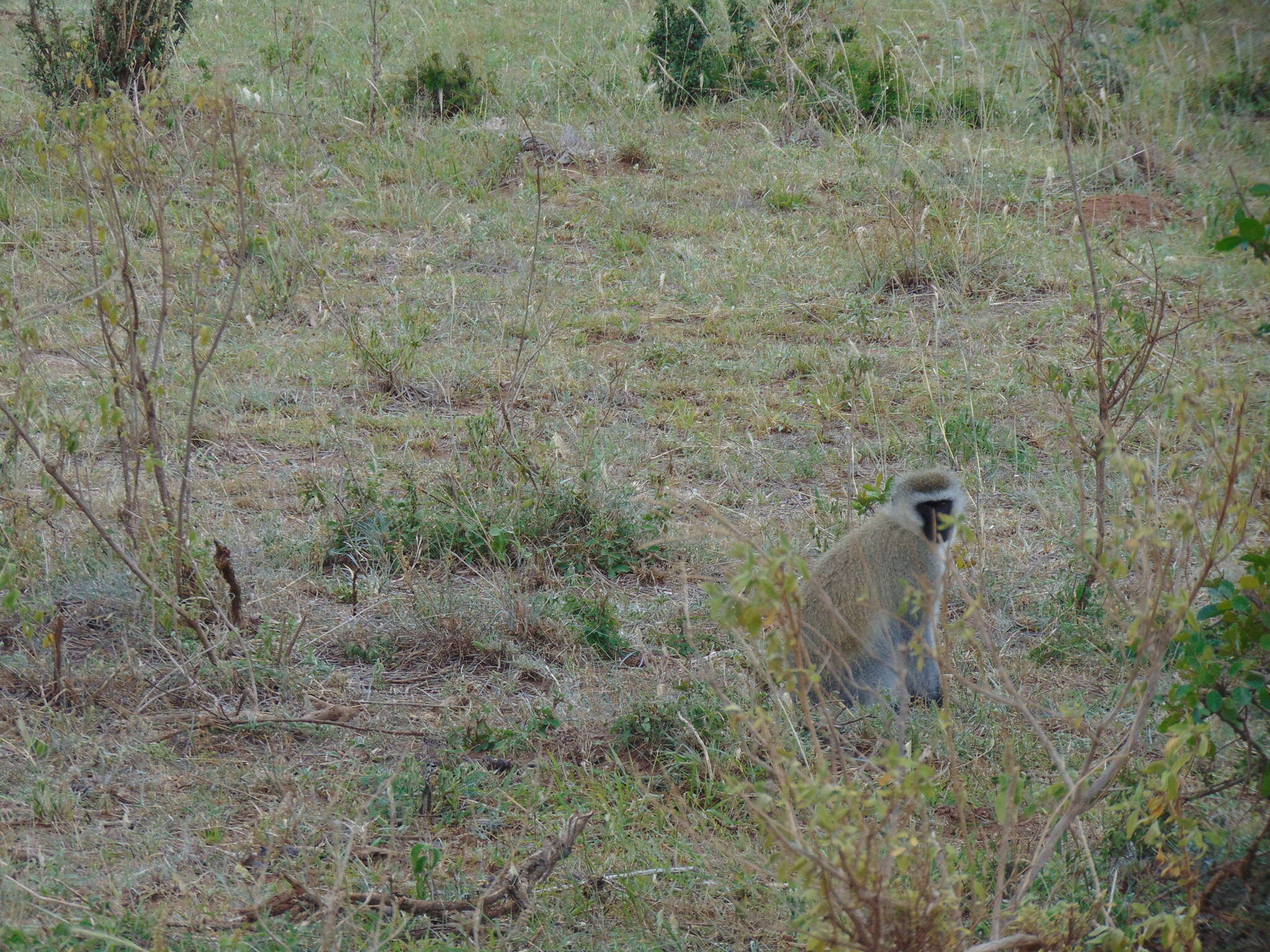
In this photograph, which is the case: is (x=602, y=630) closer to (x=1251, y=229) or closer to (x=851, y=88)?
(x=1251, y=229)

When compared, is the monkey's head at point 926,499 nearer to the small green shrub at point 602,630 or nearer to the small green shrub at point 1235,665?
the small green shrub at point 602,630

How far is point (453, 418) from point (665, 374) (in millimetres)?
1175

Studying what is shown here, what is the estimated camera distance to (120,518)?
3.68 metres

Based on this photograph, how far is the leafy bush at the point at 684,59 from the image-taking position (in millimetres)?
9523

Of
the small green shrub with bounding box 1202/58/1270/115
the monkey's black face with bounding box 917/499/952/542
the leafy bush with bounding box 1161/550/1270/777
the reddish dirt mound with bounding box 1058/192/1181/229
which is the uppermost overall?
the small green shrub with bounding box 1202/58/1270/115

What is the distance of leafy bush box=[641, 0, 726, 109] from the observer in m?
9.52

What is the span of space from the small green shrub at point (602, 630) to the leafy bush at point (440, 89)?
599 cm

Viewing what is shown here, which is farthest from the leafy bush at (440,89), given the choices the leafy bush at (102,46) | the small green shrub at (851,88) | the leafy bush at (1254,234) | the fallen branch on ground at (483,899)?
the leafy bush at (1254,234)

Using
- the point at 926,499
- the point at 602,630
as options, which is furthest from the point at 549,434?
the point at 926,499

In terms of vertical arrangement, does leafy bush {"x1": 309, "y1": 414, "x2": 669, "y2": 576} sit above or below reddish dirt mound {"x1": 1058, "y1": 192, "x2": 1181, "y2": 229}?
below

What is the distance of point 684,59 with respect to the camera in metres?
9.56

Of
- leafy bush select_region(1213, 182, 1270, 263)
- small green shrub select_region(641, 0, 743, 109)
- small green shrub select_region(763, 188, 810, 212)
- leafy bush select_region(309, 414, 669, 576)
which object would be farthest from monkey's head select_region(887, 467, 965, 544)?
small green shrub select_region(641, 0, 743, 109)

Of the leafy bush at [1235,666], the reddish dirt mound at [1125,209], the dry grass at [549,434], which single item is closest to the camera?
the leafy bush at [1235,666]

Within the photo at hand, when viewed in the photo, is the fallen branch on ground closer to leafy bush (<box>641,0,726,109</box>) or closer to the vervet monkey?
the vervet monkey
